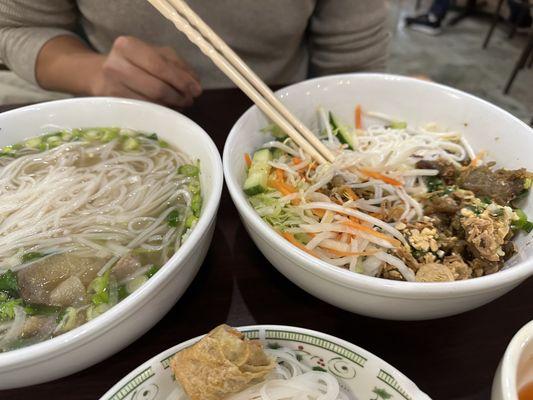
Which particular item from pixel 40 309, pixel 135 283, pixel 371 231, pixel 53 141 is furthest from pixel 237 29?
pixel 40 309

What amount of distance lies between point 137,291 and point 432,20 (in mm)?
7062

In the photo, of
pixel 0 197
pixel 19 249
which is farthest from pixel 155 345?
pixel 0 197

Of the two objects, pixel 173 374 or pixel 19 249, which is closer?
pixel 173 374

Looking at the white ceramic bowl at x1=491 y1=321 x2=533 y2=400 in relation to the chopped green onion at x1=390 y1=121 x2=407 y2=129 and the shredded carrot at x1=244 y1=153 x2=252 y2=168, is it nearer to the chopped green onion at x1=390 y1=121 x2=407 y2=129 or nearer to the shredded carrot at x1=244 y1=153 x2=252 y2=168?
the shredded carrot at x1=244 y1=153 x2=252 y2=168

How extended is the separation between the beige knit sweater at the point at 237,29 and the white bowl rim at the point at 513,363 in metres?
1.65

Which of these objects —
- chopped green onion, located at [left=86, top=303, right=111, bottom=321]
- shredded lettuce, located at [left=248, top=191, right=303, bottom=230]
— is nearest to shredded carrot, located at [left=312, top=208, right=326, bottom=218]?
shredded lettuce, located at [left=248, top=191, right=303, bottom=230]

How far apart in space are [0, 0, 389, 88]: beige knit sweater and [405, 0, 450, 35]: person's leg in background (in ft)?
16.6

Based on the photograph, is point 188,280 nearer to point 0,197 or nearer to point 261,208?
point 261,208

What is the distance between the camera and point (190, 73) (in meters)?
1.66

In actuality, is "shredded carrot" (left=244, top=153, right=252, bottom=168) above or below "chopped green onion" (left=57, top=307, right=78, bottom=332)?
above

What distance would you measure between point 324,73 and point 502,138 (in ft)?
3.65

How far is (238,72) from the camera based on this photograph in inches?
51.6

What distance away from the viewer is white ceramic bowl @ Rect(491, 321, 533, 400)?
70 centimetres

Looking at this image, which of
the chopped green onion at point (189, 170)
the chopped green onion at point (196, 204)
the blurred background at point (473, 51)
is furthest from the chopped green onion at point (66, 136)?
the blurred background at point (473, 51)
